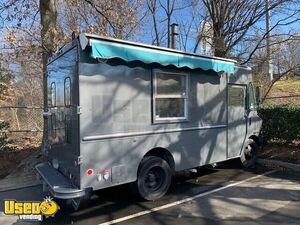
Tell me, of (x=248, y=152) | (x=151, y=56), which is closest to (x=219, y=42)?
(x=248, y=152)

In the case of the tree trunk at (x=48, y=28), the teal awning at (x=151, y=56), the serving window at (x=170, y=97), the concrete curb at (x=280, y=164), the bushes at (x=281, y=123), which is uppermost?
the tree trunk at (x=48, y=28)

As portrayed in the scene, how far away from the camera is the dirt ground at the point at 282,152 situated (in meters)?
10.2

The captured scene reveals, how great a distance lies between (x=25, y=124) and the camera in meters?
16.9

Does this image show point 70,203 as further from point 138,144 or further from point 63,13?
point 63,13

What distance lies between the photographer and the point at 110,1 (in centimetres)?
1628

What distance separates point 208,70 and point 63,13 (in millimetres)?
13497

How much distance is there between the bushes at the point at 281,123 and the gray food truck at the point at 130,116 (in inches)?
110

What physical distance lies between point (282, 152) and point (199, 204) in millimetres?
4959

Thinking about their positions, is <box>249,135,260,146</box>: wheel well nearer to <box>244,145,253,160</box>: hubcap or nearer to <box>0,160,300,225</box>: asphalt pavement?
<box>244,145,253,160</box>: hubcap

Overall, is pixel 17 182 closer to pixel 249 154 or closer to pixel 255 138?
pixel 249 154

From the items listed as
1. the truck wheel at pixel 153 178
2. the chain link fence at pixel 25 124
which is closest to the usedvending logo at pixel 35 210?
the truck wheel at pixel 153 178

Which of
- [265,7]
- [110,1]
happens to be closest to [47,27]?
[110,1]

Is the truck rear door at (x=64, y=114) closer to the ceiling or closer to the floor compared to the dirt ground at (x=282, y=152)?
closer to the ceiling

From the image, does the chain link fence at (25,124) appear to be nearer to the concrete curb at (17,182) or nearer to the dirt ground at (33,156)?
the dirt ground at (33,156)
